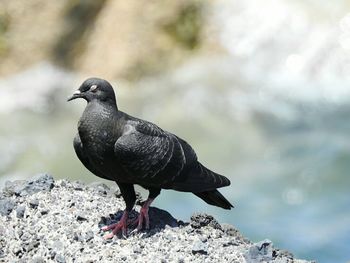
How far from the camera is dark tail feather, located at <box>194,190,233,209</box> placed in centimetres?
630

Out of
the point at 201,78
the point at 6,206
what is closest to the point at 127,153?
the point at 6,206

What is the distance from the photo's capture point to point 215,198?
20.9 feet

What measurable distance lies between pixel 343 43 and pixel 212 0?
2333mm

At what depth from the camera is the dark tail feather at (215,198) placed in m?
6.30

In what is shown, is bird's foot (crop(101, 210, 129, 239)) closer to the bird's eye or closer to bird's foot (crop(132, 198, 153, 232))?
bird's foot (crop(132, 198, 153, 232))

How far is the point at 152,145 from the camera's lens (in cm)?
577

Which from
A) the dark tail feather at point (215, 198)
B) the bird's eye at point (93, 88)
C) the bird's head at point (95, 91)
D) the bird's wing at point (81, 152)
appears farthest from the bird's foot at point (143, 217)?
the bird's eye at point (93, 88)

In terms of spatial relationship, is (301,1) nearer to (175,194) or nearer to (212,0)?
(212,0)

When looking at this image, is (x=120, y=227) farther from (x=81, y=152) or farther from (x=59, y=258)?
(x=81, y=152)

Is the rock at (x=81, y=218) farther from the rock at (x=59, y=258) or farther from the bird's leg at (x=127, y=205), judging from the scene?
the rock at (x=59, y=258)

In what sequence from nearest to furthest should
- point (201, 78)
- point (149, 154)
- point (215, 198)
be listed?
point (149, 154) < point (215, 198) < point (201, 78)

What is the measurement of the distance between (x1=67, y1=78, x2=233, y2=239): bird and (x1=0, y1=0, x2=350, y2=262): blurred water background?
249 inches

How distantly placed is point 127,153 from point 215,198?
1.02 m

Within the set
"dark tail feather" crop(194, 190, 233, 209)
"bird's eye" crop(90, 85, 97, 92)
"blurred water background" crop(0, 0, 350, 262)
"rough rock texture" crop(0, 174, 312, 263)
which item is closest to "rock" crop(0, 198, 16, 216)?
"rough rock texture" crop(0, 174, 312, 263)
